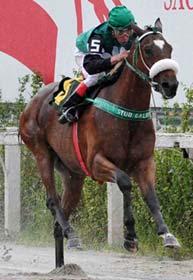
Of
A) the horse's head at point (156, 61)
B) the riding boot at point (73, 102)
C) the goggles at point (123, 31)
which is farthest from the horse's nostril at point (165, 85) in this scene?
the riding boot at point (73, 102)

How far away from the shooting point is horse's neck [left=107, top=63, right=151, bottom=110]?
8.39m

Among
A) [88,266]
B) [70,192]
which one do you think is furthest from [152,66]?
[88,266]

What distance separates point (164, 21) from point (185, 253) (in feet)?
13.4

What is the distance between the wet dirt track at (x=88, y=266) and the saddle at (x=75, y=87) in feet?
4.26

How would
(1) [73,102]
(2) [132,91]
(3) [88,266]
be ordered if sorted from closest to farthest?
(2) [132,91], (1) [73,102], (3) [88,266]

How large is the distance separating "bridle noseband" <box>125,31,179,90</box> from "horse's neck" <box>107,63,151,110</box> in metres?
→ 0.07

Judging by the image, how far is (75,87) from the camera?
30.1ft

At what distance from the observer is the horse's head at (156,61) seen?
25.8 ft

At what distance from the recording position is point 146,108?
→ 8.45 meters

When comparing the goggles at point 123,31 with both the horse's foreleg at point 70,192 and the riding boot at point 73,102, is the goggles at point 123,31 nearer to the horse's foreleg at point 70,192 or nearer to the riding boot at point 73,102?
the riding boot at point 73,102

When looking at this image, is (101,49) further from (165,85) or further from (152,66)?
(165,85)

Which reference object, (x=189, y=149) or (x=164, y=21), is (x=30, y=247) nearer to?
(x=189, y=149)

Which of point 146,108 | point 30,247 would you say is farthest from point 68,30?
point 146,108

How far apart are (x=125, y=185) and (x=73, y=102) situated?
1.13 meters
